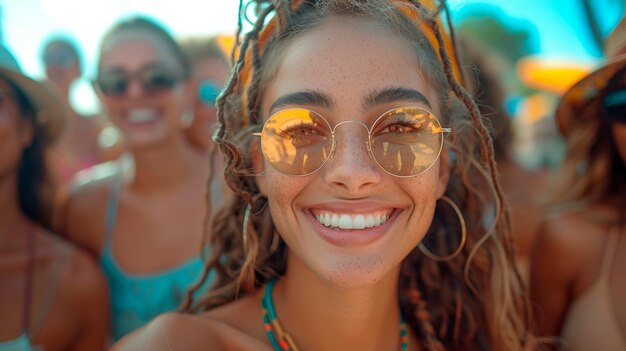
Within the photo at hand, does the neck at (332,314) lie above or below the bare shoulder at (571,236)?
below

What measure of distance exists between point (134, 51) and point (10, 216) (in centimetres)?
118

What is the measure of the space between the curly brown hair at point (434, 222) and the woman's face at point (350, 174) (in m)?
0.09

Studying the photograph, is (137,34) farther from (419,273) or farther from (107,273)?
(419,273)

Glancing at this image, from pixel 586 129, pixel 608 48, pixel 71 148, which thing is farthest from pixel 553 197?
pixel 71 148

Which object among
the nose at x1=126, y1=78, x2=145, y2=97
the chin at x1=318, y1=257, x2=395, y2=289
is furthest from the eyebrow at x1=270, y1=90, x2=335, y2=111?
the nose at x1=126, y1=78, x2=145, y2=97

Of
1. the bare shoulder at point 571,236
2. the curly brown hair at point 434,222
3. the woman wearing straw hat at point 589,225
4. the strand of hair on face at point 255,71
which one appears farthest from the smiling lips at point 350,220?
the bare shoulder at point 571,236

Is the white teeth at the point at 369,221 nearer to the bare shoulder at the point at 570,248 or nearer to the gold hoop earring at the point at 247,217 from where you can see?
the gold hoop earring at the point at 247,217

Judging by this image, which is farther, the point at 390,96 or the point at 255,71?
the point at 255,71

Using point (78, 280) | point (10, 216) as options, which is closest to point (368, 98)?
point (78, 280)

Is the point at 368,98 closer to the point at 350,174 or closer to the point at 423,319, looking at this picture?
the point at 350,174

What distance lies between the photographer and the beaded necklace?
1827mm

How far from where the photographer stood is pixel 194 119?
4.14 metres

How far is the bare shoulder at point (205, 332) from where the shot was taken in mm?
1630

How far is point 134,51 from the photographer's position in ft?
10.9
